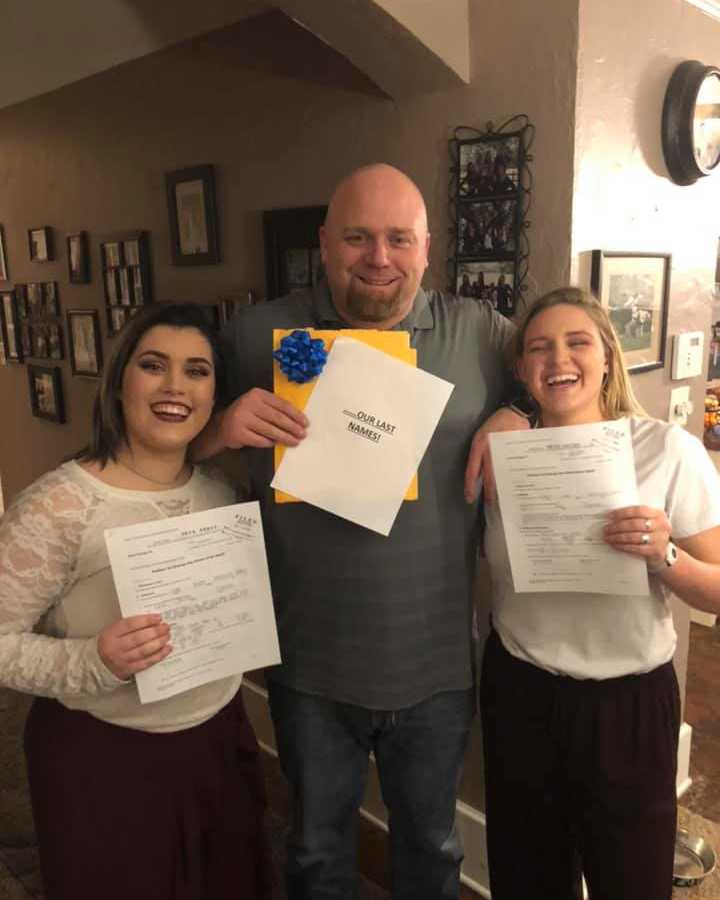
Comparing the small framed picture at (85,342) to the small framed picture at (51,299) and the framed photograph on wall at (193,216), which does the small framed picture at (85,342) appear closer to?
the small framed picture at (51,299)

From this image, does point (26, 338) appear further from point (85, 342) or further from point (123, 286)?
point (123, 286)

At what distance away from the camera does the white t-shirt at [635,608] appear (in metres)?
1.17

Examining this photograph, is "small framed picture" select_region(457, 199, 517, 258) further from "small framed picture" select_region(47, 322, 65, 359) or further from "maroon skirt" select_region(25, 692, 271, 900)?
"small framed picture" select_region(47, 322, 65, 359)

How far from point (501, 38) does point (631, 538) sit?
1.10m

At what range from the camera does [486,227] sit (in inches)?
64.7

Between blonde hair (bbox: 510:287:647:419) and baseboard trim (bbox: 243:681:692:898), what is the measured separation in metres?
1.21

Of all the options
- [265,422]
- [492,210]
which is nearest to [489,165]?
[492,210]

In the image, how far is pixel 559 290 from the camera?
127 cm

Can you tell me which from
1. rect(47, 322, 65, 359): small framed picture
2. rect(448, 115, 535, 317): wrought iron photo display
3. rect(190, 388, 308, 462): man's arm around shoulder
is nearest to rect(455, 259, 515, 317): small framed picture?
rect(448, 115, 535, 317): wrought iron photo display

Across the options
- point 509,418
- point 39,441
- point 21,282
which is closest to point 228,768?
point 509,418

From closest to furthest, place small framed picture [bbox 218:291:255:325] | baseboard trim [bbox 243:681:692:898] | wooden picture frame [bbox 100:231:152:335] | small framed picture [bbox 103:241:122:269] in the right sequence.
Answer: baseboard trim [bbox 243:681:692:898] < small framed picture [bbox 218:291:255:325] < wooden picture frame [bbox 100:231:152:335] < small framed picture [bbox 103:241:122:269]

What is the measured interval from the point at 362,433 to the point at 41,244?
8.71 ft

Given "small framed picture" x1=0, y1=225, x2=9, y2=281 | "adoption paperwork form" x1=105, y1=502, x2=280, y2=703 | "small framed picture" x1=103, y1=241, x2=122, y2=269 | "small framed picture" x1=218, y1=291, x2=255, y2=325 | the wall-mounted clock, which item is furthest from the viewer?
"small framed picture" x1=0, y1=225, x2=9, y2=281

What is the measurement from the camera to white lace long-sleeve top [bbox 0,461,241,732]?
3.66ft
